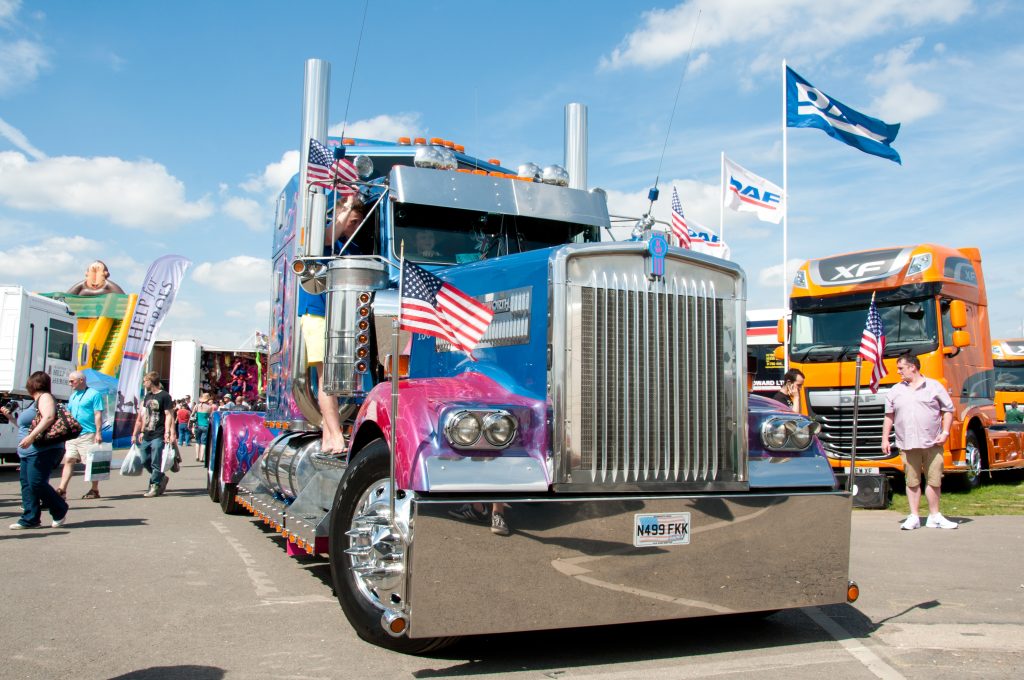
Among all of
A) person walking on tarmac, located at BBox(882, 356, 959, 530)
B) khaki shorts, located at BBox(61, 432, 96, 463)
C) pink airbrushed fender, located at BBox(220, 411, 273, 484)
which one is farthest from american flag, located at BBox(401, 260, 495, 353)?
khaki shorts, located at BBox(61, 432, 96, 463)

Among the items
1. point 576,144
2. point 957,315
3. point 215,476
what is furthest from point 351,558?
point 957,315

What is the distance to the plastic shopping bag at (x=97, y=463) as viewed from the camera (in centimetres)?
1225

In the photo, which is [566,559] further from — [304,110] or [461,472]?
[304,110]

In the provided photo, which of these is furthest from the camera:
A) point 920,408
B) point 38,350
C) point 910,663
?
point 38,350

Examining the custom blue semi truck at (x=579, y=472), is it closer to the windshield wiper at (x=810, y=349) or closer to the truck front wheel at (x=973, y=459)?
the windshield wiper at (x=810, y=349)

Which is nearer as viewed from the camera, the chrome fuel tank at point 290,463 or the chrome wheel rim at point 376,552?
the chrome wheel rim at point 376,552

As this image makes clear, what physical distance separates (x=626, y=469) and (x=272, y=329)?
5.47m

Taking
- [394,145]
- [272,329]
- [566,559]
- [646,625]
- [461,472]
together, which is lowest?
[646,625]

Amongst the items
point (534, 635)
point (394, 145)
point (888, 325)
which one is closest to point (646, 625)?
point (534, 635)

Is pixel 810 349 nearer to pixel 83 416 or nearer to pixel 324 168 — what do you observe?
pixel 324 168

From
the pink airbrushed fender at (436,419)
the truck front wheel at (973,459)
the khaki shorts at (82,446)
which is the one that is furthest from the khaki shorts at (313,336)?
the truck front wheel at (973,459)

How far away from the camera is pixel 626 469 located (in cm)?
481

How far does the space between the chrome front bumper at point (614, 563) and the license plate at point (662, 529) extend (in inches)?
1.2

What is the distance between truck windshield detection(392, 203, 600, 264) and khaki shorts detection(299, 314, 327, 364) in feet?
3.59
